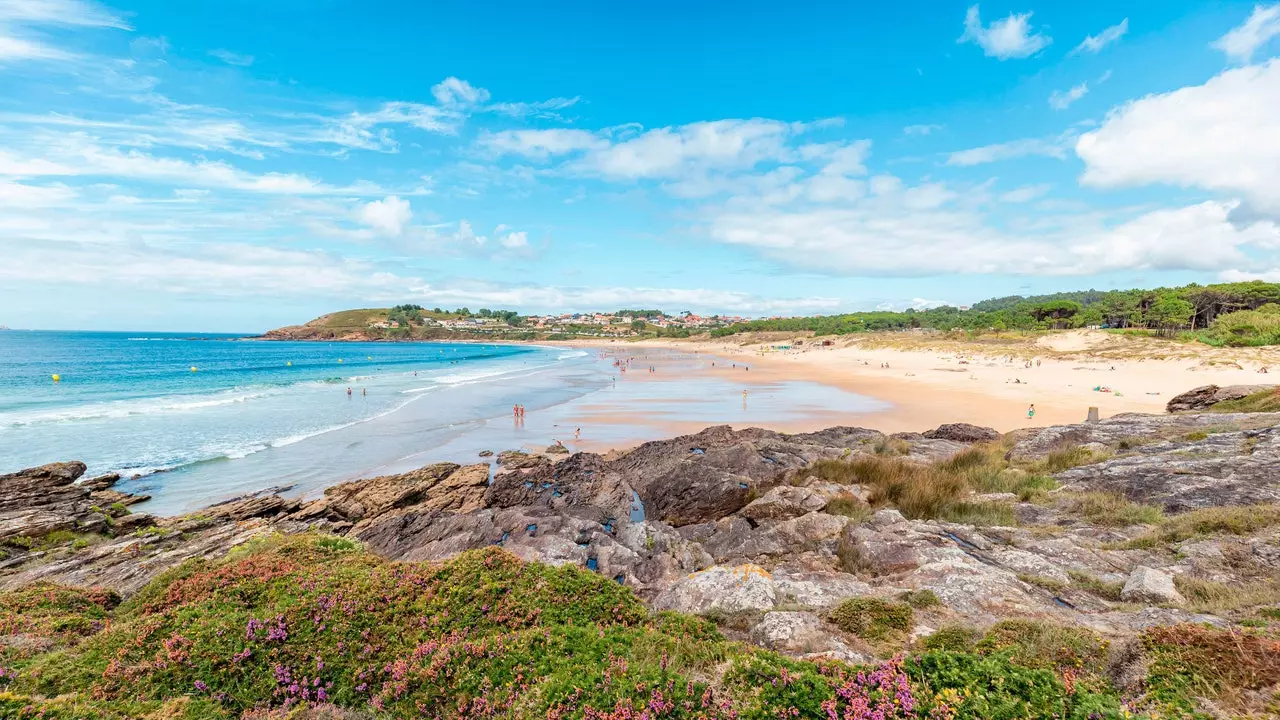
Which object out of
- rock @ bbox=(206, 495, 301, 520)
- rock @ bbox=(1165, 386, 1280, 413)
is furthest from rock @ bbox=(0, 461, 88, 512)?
rock @ bbox=(1165, 386, 1280, 413)

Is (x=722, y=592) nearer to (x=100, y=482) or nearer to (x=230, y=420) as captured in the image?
(x=100, y=482)

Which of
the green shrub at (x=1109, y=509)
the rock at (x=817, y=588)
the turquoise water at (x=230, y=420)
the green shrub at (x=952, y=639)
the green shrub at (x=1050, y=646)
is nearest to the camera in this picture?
the green shrub at (x=1050, y=646)

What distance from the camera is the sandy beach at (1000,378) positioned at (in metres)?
32.0

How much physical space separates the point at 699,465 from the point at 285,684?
37.4ft

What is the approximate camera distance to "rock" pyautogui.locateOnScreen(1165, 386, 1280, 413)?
21.6 meters

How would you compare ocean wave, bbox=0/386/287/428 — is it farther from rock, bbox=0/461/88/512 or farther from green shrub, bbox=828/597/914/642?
green shrub, bbox=828/597/914/642

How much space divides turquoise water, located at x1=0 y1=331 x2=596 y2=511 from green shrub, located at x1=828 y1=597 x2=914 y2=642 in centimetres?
2145

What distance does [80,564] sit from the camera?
11.4 metres

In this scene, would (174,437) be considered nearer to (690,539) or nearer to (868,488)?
(690,539)

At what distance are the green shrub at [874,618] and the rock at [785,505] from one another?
4.93 meters

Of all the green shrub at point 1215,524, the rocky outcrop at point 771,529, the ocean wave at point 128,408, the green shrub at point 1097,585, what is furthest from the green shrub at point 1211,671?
the ocean wave at point 128,408

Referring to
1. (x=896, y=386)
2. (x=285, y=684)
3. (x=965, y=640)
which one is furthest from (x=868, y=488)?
(x=896, y=386)

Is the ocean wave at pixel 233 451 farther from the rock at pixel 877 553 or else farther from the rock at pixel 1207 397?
the rock at pixel 1207 397

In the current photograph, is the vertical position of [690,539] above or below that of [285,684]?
below
